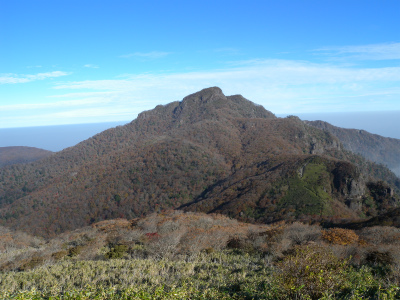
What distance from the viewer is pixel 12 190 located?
107812 mm

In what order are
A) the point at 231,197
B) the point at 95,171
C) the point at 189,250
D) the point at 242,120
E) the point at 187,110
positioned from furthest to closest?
the point at 187,110
the point at 242,120
the point at 95,171
the point at 231,197
the point at 189,250

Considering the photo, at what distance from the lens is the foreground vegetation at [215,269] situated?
6129 mm

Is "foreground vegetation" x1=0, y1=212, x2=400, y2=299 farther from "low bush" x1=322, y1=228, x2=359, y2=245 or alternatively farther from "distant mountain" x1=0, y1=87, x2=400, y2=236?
"distant mountain" x1=0, y1=87, x2=400, y2=236

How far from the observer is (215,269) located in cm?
1136

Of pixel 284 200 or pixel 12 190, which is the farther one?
pixel 12 190

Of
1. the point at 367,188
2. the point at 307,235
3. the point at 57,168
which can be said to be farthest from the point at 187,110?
the point at 307,235

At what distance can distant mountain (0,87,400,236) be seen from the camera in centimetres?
5534

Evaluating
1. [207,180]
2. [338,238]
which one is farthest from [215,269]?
[207,180]

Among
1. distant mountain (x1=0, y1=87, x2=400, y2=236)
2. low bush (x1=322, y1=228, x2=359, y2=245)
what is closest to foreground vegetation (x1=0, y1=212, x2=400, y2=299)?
low bush (x1=322, y1=228, x2=359, y2=245)

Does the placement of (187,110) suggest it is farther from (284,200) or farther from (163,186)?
(284,200)

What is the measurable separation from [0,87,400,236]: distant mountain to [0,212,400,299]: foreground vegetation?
3079 centimetres

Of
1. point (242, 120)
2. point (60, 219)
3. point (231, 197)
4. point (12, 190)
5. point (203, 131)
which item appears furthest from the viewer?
point (242, 120)

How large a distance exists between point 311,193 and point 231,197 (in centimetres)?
1795

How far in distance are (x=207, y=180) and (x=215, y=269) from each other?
73.0 m
